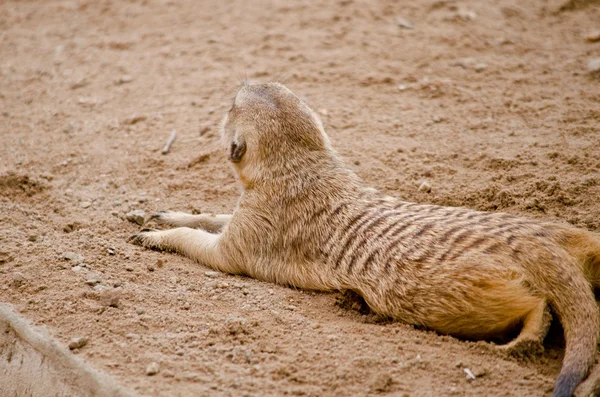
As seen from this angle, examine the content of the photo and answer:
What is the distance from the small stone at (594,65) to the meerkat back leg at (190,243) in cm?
332

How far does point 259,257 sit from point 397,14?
3698 millimetres

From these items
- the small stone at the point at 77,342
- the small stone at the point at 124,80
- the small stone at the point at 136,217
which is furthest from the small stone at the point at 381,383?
the small stone at the point at 124,80

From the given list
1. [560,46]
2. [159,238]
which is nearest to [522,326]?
[159,238]

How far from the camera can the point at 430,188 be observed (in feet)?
13.4

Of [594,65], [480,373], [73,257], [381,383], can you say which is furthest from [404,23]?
[381,383]

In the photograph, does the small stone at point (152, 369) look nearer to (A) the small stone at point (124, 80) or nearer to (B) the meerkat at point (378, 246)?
(B) the meerkat at point (378, 246)

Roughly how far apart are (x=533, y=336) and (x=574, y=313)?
0.19 m

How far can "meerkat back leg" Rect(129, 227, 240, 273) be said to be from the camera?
362cm

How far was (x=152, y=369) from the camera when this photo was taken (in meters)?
2.59

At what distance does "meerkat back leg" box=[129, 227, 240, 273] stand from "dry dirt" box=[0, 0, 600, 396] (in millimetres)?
82

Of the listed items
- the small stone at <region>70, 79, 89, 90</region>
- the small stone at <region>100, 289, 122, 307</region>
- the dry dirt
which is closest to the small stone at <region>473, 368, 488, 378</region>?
the dry dirt

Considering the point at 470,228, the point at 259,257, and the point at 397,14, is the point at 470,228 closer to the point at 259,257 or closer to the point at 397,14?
the point at 259,257

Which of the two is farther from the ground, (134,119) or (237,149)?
(237,149)

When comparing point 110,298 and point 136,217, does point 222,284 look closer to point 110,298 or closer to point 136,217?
point 110,298
